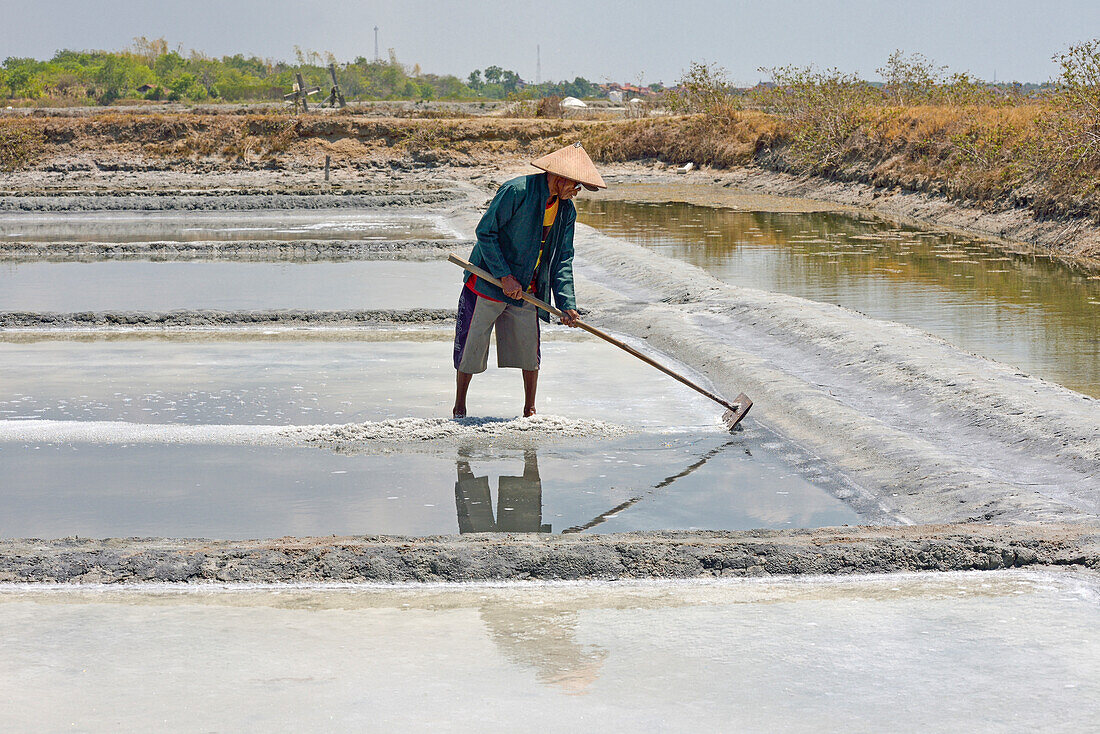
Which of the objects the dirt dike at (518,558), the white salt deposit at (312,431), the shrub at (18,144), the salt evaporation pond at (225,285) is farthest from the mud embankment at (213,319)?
the shrub at (18,144)

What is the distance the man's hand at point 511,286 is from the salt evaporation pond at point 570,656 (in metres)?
1.88

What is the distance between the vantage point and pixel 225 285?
10.7 metres

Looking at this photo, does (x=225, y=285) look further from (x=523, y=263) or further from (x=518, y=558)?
(x=518, y=558)

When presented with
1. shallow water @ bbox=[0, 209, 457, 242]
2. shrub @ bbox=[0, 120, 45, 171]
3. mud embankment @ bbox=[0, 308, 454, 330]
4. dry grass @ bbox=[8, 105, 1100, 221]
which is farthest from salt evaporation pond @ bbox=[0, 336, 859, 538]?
shrub @ bbox=[0, 120, 45, 171]

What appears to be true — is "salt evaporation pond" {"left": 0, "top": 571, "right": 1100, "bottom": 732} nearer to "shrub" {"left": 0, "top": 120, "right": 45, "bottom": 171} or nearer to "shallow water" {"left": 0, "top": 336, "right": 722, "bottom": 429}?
"shallow water" {"left": 0, "top": 336, "right": 722, "bottom": 429}

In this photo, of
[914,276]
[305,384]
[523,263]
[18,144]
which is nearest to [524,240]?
[523,263]

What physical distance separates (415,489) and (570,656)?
174cm

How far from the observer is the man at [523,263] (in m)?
5.12

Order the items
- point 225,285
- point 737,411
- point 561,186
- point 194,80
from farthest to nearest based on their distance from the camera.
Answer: point 194,80 → point 225,285 → point 737,411 → point 561,186

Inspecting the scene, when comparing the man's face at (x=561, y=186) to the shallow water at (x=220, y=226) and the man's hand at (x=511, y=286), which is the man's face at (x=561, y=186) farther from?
the shallow water at (x=220, y=226)

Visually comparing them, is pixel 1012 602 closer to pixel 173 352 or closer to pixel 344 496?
pixel 344 496

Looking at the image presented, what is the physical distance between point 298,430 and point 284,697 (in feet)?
8.90

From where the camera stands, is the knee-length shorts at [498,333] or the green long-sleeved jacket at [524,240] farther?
the knee-length shorts at [498,333]

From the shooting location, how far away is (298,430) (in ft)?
17.5
